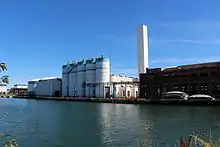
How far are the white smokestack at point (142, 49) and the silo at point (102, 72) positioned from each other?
16.9 metres

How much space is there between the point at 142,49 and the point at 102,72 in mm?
23666

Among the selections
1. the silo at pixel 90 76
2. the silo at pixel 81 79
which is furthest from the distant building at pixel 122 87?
the silo at pixel 81 79

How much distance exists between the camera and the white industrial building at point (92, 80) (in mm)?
149500

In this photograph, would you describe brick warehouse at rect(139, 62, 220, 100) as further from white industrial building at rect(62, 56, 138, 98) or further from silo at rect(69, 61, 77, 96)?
silo at rect(69, 61, 77, 96)

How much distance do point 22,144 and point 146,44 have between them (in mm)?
125608

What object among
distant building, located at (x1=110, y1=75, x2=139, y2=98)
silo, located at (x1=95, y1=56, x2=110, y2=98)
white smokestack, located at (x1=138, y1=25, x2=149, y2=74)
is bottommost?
distant building, located at (x1=110, y1=75, x2=139, y2=98)

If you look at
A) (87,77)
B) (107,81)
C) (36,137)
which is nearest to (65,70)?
(87,77)

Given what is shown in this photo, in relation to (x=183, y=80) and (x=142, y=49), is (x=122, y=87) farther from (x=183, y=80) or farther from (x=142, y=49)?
(x=183, y=80)

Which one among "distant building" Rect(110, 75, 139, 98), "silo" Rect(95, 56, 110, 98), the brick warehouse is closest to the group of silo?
"silo" Rect(95, 56, 110, 98)

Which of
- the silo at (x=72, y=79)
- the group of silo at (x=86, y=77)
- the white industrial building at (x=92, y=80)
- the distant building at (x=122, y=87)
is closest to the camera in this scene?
the group of silo at (x=86, y=77)

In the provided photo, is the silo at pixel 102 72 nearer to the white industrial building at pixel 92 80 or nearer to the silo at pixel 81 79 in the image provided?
the white industrial building at pixel 92 80

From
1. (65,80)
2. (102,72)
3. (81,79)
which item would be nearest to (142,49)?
(102,72)

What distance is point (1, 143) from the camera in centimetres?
2397

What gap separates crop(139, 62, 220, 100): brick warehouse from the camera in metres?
109
